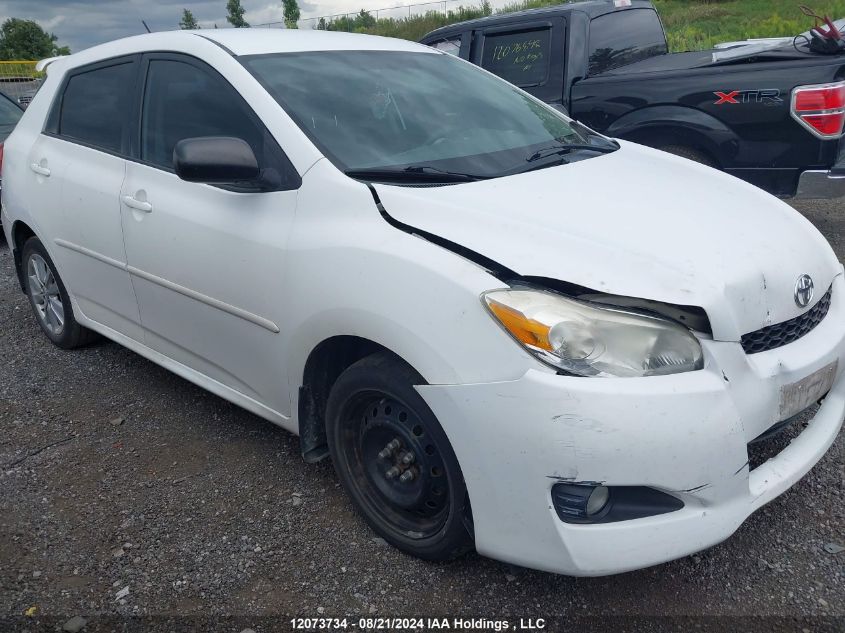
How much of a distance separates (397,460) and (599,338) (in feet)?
2.77

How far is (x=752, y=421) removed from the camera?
208cm

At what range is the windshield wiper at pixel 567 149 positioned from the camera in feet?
9.88

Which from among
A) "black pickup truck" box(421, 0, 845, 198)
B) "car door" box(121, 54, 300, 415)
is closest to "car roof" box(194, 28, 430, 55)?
"car door" box(121, 54, 300, 415)

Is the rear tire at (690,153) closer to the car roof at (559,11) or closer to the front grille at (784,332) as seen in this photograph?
the car roof at (559,11)

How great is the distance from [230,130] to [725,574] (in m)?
2.37

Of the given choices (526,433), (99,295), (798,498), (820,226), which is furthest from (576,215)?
(820,226)

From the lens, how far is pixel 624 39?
6.50 m

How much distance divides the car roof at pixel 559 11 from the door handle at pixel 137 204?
152 inches

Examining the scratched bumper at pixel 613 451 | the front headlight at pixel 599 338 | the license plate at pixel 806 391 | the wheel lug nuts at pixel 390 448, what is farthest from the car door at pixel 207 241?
the license plate at pixel 806 391

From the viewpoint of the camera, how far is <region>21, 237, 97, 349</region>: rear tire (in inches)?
171

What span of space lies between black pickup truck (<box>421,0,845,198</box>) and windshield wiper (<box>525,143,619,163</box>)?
2.28 m

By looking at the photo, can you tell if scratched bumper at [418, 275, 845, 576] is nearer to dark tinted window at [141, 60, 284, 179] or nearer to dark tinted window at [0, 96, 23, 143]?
dark tinted window at [141, 60, 284, 179]

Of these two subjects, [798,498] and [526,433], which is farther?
[798,498]

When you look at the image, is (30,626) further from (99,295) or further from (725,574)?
(725,574)
